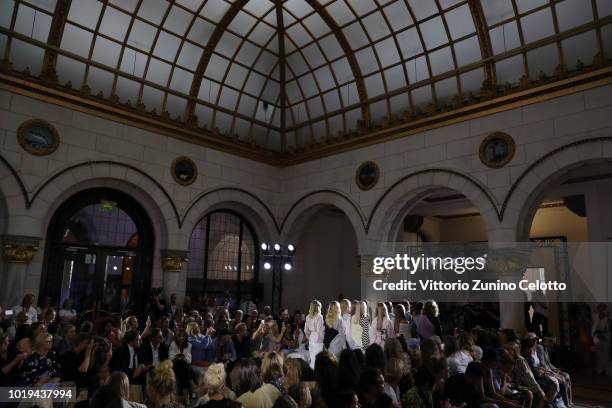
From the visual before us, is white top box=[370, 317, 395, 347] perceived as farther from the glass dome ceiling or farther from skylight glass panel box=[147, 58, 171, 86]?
skylight glass panel box=[147, 58, 171, 86]

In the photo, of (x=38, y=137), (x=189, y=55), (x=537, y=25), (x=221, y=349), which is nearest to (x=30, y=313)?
(x=38, y=137)

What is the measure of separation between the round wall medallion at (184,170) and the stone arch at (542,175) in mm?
9127

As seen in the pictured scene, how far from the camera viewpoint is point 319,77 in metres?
15.5

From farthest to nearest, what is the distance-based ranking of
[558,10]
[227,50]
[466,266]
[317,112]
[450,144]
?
[466,266], [317,112], [227,50], [450,144], [558,10]

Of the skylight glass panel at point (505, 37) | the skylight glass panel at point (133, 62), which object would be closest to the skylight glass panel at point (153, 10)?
the skylight glass panel at point (133, 62)

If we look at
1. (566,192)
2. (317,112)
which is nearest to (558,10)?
(566,192)

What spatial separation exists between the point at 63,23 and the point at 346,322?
10.4 m

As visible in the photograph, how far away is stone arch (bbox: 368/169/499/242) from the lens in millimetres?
11586

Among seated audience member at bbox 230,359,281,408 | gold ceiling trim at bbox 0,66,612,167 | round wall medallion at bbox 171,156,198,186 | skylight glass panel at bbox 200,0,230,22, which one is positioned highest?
skylight glass panel at bbox 200,0,230,22

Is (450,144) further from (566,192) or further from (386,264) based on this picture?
(566,192)

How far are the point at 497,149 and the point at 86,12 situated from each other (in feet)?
37.7

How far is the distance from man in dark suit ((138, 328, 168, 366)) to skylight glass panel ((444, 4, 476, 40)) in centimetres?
1064

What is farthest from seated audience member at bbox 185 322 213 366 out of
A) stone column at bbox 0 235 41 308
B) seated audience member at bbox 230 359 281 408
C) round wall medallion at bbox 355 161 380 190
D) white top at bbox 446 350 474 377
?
round wall medallion at bbox 355 161 380 190

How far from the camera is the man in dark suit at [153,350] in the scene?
23.5 feet
